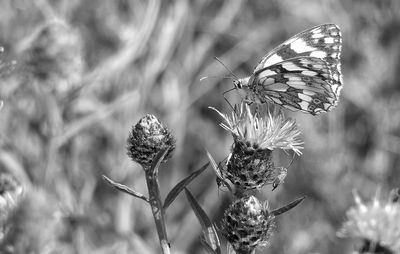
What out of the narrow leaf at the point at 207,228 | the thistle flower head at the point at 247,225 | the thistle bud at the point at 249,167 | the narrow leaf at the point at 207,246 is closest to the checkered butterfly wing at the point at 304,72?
the thistle bud at the point at 249,167

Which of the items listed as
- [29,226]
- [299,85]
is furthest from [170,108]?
[29,226]

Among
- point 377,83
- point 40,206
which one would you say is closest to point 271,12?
point 377,83

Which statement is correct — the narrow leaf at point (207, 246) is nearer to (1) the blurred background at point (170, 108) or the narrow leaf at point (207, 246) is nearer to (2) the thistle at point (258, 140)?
(2) the thistle at point (258, 140)

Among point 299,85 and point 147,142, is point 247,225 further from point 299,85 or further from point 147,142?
point 299,85

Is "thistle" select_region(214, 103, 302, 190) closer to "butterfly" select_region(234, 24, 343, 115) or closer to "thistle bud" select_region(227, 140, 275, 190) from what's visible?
"thistle bud" select_region(227, 140, 275, 190)

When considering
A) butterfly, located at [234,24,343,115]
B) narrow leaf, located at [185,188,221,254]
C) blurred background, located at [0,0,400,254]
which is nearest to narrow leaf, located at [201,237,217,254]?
narrow leaf, located at [185,188,221,254]

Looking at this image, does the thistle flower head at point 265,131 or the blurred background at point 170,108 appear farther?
the blurred background at point 170,108

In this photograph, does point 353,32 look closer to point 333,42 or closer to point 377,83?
point 377,83
